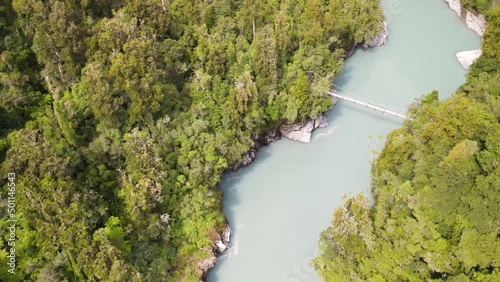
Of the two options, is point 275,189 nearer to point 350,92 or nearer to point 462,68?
point 350,92

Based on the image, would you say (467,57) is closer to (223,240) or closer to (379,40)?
(379,40)

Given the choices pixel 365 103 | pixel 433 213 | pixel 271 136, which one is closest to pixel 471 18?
pixel 365 103

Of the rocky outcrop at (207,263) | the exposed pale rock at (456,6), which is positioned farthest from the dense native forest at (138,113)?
the exposed pale rock at (456,6)

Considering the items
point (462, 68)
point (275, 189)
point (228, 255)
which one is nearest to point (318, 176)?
point (275, 189)

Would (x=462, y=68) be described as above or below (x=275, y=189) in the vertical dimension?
above

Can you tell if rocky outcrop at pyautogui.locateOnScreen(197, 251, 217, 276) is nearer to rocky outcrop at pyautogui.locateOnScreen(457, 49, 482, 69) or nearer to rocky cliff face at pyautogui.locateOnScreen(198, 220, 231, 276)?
rocky cliff face at pyautogui.locateOnScreen(198, 220, 231, 276)

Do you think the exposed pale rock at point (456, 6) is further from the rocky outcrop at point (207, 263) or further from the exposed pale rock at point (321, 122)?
the rocky outcrop at point (207, 263)
